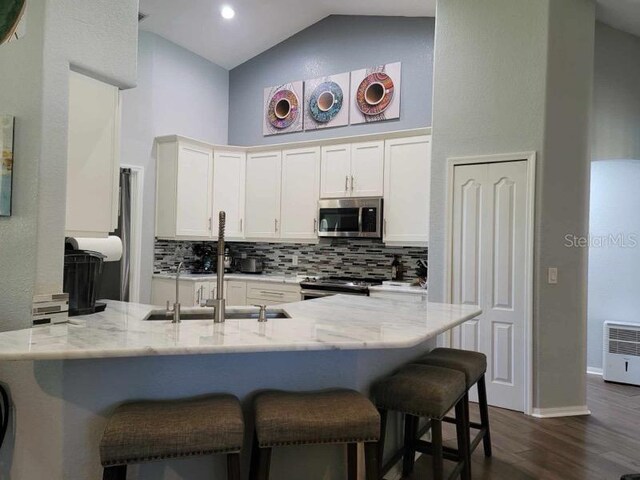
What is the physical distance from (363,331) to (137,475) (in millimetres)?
1059

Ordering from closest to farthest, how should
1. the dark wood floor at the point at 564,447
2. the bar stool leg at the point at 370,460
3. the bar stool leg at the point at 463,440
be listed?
the bar stool leg at the point at 370,460 < the bar stool leg at the point at 463,440 < the dark wood floor at the point at 564,447

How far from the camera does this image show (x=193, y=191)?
204 inches

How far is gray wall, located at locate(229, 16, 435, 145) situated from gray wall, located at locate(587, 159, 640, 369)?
1964 mm

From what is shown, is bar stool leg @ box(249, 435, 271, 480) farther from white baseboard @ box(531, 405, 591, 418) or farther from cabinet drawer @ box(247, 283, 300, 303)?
cabinet drawer @ box(247, 283, 300, 303)

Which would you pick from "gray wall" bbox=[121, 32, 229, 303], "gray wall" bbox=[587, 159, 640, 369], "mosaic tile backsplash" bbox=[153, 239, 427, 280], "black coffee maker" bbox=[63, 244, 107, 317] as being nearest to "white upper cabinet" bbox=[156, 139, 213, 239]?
"gray wall" bbox=[121, 32, 229, 303]

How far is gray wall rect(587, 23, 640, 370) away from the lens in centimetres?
436

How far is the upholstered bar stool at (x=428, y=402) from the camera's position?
1.94 metres

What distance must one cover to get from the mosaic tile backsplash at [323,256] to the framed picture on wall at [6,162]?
3.28m

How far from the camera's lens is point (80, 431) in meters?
1.72

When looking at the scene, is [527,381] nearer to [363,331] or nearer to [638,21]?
[363,331]

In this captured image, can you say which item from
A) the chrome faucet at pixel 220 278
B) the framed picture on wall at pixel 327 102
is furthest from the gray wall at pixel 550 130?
the chrome faucet at pixel 220 278

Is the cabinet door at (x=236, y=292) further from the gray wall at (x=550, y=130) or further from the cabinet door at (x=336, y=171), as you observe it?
the gray wall at (x=550, y=130)

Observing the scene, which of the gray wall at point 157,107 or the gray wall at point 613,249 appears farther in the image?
the gray wall at point 157,107

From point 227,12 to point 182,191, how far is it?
2.05 meters
